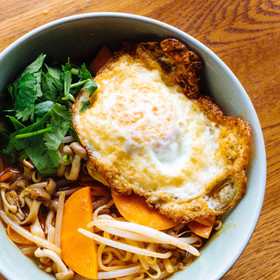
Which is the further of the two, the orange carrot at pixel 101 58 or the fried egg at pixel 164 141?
the orange carrot at pixel 101 58

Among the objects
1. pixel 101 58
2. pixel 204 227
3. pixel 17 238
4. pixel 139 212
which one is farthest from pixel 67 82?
pixel 204 227

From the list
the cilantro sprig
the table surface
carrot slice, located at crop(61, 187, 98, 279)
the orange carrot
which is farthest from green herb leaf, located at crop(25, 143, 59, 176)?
the table surface

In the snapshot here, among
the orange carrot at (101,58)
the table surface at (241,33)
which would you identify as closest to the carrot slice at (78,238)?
the orange carrot at (101,58)

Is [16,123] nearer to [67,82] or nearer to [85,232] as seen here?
[67,82]

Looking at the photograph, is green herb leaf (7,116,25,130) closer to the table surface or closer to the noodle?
the noodle

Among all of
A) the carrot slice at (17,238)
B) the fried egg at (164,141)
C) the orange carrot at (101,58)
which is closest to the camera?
the fried egg at (164,141)

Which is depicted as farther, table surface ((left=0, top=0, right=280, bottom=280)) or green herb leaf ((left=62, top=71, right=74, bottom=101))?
table surface ((left=0, top=0, right=280, bottom=280))

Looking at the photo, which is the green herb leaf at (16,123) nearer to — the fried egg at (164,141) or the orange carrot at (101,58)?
the fried egg at (164,141)
